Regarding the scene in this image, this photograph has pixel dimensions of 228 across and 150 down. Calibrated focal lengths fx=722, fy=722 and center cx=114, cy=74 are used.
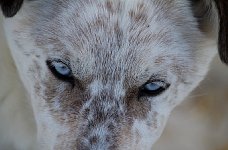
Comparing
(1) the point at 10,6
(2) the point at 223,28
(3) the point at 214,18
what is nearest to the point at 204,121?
(3) the point at 214,18

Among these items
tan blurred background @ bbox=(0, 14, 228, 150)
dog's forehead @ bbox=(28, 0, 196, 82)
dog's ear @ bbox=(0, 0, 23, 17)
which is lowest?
tan blurred background @ bbox=(0, 14, 228, 150)

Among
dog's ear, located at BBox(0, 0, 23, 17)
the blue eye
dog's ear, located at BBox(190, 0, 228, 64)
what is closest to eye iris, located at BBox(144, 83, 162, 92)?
the blue eye

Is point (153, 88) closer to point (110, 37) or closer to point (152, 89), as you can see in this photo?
point (152, 89)

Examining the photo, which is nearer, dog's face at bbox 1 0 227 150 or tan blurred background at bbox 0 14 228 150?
dog's face at bbox 1 0 227 150

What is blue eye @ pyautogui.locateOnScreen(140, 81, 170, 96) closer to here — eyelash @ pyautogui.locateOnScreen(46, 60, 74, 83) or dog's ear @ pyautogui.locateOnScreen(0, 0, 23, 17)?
eyelash @ pyautogui.locateOnScreen(46, 60, 74, 83)

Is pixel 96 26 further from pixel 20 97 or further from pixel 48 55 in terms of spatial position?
pixel 20 97

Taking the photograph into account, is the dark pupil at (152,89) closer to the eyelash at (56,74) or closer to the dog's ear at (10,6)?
the eyelash at (56,74)
